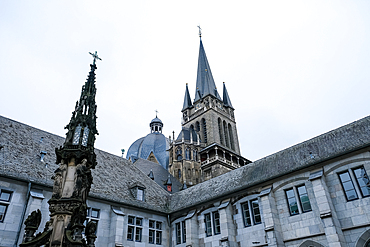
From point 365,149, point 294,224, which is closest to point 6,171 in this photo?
point 294,224

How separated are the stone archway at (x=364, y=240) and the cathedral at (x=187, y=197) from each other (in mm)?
46

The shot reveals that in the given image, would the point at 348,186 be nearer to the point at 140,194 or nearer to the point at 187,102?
the point at 140,194

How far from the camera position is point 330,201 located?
15.2 metres

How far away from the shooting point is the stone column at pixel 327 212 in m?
13.9

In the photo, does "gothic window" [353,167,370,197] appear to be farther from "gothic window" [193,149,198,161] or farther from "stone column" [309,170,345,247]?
"gothic window" [193,149,198,161]

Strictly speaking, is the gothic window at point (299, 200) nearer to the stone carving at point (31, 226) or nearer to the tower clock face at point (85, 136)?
the tower clock face at point (85, 136)

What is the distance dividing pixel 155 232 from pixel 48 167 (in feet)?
29.1

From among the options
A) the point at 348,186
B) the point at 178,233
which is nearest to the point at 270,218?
the point at 348,186

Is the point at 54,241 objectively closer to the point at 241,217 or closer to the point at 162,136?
the point at 241,217

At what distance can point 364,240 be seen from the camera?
1388 cm

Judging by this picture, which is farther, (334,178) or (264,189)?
(264,189)

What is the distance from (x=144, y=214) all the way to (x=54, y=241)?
45.9ft

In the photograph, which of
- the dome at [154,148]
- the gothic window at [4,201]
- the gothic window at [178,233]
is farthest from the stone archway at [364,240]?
the dome at [154,148]

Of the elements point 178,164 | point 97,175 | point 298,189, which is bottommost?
point 298,189
